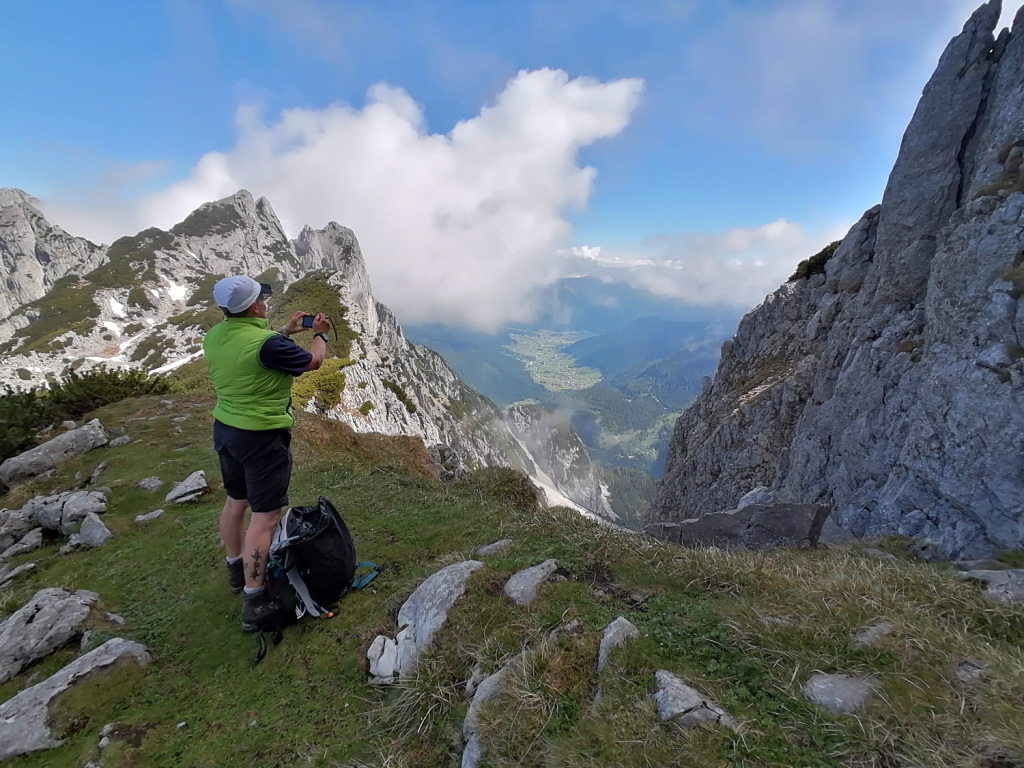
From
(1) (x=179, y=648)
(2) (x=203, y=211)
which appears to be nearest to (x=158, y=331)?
(2) (x=203, y=211)

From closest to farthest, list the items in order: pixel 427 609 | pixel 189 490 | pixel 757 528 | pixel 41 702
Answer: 1. pixel 41 702
2. pixel 427 609
3. pixel 757 528
4. pixel 189 490

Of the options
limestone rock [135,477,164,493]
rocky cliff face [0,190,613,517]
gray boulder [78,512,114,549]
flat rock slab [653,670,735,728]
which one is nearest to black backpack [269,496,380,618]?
flat rock slab [653,670,735,728]

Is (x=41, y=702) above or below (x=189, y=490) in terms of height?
below

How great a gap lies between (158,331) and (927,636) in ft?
424

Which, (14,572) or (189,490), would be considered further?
(189,490)

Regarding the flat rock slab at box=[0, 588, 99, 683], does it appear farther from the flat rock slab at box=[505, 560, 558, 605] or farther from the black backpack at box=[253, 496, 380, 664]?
the flat rock slab at box=[505, 560, 558, 605]

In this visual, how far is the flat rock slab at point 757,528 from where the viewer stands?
9.54 m

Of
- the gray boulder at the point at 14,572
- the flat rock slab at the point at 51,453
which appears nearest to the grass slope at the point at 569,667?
the gray boulder at the point at 14,572

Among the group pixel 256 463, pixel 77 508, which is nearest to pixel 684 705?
pixel 256 463

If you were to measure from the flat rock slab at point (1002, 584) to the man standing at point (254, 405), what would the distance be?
8.10 m

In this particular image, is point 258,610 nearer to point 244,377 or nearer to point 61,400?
point 244,377

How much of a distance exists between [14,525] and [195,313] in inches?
4851

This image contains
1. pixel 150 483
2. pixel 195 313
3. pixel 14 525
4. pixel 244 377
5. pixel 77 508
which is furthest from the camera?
pixel 195 313

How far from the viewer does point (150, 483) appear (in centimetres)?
1255
